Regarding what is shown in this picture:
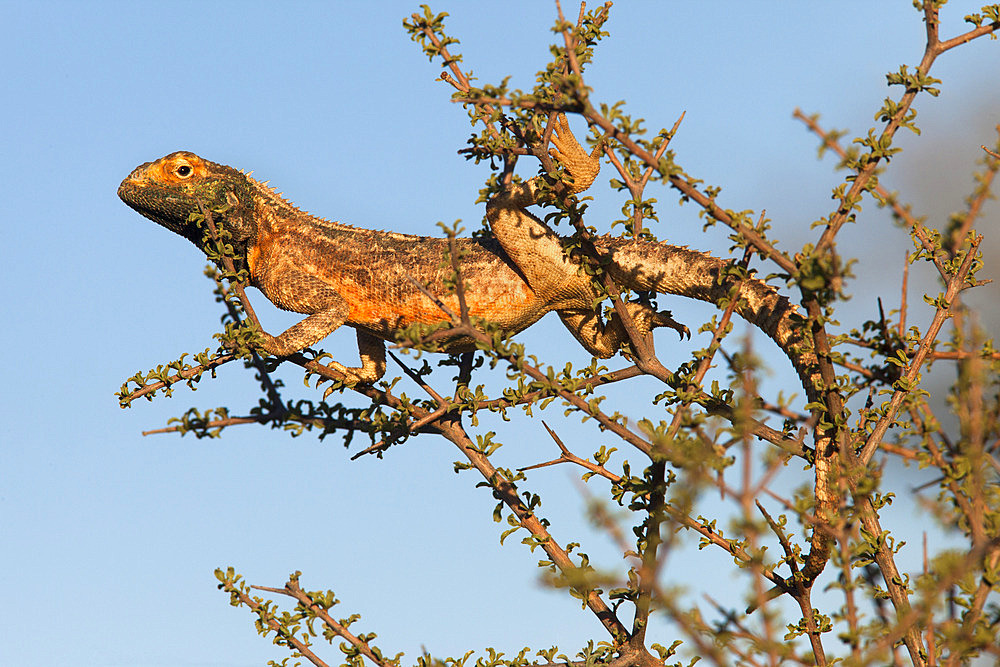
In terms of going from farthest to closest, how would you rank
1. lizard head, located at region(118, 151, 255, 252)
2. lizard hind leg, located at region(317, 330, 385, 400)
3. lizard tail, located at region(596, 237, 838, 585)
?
lizard hind leg, located at region(317, 330, 385, 400), lizard head, located at region(118, 151, 255, 252), lizard tail, located at region(596, 237, 838, 585)

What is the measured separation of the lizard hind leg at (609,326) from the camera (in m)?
8.76

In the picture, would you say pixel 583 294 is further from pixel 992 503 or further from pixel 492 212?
pixel 992 503

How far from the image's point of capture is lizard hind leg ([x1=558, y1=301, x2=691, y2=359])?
876cm

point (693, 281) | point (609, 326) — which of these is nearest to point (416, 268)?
point (609, 326)

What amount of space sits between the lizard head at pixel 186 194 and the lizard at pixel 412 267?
1 centimetres

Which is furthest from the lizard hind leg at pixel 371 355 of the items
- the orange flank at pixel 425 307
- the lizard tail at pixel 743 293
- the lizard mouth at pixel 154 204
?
the lizard tail at pixel 743 293

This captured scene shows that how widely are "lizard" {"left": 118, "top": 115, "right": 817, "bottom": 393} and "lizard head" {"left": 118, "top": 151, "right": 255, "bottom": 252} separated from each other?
1 centimetres

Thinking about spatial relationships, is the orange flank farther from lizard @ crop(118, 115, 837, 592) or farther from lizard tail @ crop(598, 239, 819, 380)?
lizard tail @ crop(598, 239, 819, 380)

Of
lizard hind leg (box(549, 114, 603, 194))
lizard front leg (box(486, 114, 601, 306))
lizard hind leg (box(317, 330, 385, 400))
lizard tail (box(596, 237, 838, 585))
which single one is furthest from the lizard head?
lizard tail (box(596, 237, 838, 585))

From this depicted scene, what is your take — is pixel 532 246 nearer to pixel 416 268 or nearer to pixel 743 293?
pixel 416 268

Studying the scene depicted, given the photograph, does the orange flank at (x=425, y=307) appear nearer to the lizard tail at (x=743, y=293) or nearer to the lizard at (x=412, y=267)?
the lizard at (x=412, y=267)

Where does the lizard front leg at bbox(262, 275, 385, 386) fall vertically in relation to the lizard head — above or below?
below

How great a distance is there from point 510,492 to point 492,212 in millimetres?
2508

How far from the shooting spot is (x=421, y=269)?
9.04 m
